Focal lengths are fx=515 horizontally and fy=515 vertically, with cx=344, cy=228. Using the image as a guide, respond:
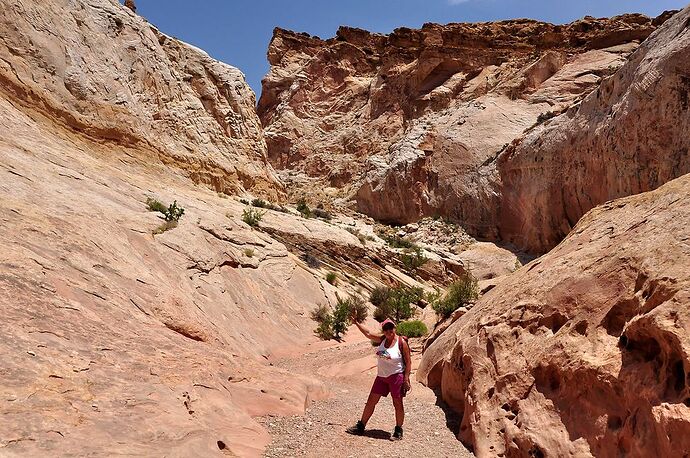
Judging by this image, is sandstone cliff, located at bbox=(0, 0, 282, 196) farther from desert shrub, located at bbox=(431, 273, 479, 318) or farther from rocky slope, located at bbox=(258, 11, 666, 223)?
desert shrub, located at bbox=(431, 273, 479, 318)

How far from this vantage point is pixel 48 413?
3789 mm

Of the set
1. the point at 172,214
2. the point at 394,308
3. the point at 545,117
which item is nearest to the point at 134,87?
the point at 172,214

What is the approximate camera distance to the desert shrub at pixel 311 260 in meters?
18.9

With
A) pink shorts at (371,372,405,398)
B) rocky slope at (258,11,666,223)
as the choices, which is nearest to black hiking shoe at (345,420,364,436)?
pink shorts at (371,372,405,398)

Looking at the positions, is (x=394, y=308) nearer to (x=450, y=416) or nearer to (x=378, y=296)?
(x=378, y=296)

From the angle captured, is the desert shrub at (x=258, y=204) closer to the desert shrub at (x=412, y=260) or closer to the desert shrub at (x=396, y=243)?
the desert shrub at (x=412, y=260)

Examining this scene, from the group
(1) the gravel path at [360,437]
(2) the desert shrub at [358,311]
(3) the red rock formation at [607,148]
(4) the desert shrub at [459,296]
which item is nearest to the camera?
(1) the gravel path at [360,437]

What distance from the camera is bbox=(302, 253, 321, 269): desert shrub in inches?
743

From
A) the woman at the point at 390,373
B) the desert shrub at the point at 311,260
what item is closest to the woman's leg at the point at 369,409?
the woman at the point at 390,373

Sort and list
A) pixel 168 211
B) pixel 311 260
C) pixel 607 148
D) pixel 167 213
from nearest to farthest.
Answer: pixel 167 213
pixel 168 211
pixel 311 260
pixel 607 148

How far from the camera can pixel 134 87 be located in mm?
21188

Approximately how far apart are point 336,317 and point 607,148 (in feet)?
45.0

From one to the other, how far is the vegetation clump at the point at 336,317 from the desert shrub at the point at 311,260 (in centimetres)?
212

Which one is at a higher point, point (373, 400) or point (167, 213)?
point (167, 213)
